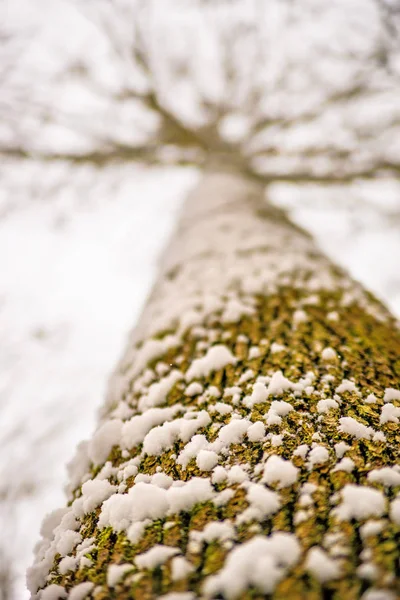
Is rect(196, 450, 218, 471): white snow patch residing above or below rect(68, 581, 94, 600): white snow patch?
above

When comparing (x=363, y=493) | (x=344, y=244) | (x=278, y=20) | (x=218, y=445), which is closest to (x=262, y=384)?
(x=218, y=445)

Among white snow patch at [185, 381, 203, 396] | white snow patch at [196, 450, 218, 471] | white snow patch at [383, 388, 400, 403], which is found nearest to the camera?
white snow patch at [196, 450, 218, 471]

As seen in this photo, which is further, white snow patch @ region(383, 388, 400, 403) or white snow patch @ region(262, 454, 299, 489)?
white snow patch @ region(383, 388, 400, 403)

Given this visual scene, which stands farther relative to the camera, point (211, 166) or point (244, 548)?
point (211, 166)

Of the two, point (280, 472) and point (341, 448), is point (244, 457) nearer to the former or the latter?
point (280, 472)

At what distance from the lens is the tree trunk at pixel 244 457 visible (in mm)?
540

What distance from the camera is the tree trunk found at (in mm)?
540

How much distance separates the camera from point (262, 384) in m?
0.94

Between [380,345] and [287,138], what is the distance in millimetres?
3135

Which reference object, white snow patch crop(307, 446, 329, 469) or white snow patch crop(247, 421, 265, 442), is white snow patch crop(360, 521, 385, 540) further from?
white snow patch crop(247, 421, 265, 442)

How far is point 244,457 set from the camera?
75cm

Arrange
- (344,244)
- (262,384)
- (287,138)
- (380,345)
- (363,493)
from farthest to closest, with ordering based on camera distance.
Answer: (344,244)
(287,138)
(380,345)
(262,384)
(363,493)

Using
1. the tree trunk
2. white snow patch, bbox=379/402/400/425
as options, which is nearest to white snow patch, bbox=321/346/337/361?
the tree trunk

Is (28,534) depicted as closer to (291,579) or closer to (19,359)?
(19,359)
